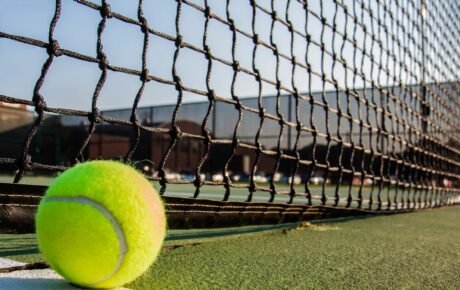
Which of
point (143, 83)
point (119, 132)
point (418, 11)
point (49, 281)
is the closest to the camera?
point (49, 281)

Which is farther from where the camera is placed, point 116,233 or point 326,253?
point 326,253

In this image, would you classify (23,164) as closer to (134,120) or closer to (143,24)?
(134,120)

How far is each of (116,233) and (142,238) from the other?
5 cm

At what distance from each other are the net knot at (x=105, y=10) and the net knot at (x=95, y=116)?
0.26 metres

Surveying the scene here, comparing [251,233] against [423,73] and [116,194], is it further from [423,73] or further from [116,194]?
[423,73]

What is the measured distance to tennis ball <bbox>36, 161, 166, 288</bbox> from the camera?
2.74ft

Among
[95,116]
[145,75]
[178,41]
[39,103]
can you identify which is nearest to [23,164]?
[39,103]

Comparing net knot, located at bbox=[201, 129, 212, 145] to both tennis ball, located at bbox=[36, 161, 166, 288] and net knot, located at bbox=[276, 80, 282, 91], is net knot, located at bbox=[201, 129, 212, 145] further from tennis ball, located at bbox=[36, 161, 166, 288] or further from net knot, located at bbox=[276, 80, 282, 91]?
tennis ball, located at bbox=[36, 161, 166, 288]

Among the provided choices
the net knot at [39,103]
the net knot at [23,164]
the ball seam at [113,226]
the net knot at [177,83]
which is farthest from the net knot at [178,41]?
the ball seam at [113,226]

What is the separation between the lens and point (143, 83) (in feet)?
4.69

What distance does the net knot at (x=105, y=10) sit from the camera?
1.32 metres

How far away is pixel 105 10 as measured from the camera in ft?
4.33

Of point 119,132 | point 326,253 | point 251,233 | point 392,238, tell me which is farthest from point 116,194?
point 119,132

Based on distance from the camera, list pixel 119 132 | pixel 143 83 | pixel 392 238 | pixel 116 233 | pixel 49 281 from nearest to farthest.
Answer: pixel 116 233, pixel 49 281, pixel 143 83, pixel 392 238, pixel 119 132
